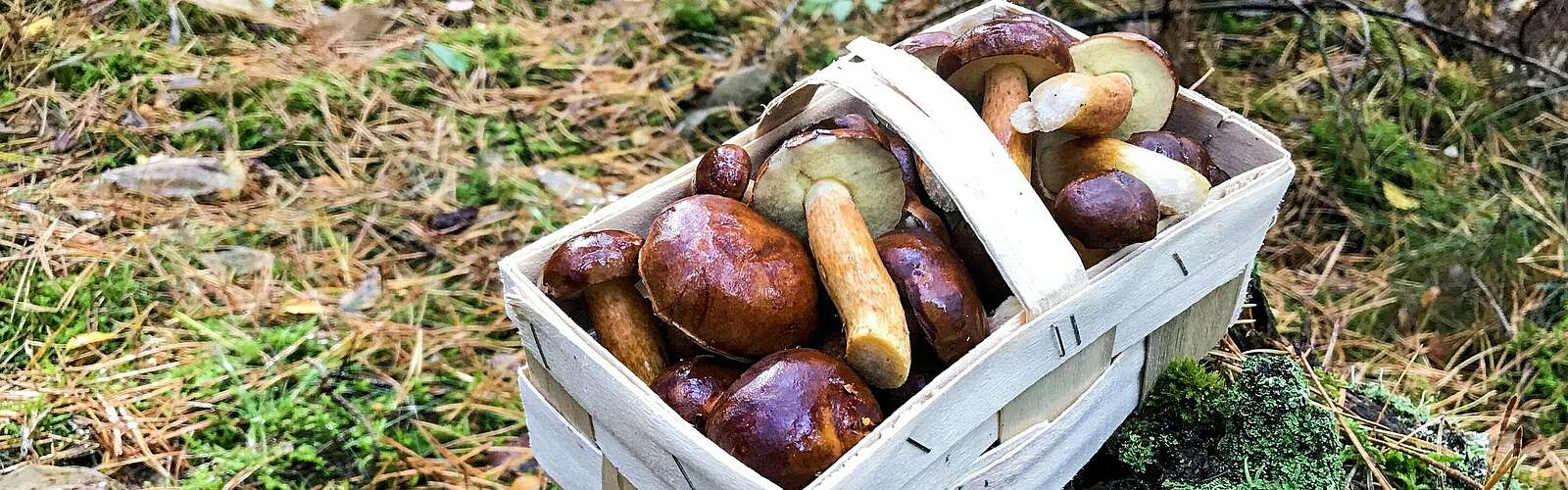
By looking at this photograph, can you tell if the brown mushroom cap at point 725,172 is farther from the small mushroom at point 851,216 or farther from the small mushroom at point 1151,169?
the small mushroom at point 1151,169

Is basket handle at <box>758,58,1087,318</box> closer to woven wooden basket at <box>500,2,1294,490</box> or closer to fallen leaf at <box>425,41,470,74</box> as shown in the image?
woven wooden basket at <box>500,2,1294,490</box>

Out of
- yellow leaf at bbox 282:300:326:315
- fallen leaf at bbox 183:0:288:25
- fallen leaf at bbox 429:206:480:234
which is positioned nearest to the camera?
yellow leaf at bbox 282:300:326:315

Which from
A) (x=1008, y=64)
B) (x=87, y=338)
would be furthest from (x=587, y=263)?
(x=87, y=338)

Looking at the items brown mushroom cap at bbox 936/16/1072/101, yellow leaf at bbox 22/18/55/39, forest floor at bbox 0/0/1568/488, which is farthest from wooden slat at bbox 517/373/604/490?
yellow leaf at bbox 22/18/55/39

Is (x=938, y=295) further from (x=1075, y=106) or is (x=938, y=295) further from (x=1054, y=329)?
(x=1075, y=106)

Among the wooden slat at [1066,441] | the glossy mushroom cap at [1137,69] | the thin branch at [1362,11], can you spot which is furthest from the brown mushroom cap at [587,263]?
the thin branch at [1362,11]

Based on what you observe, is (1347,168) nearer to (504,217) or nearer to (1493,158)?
(1493,158)
